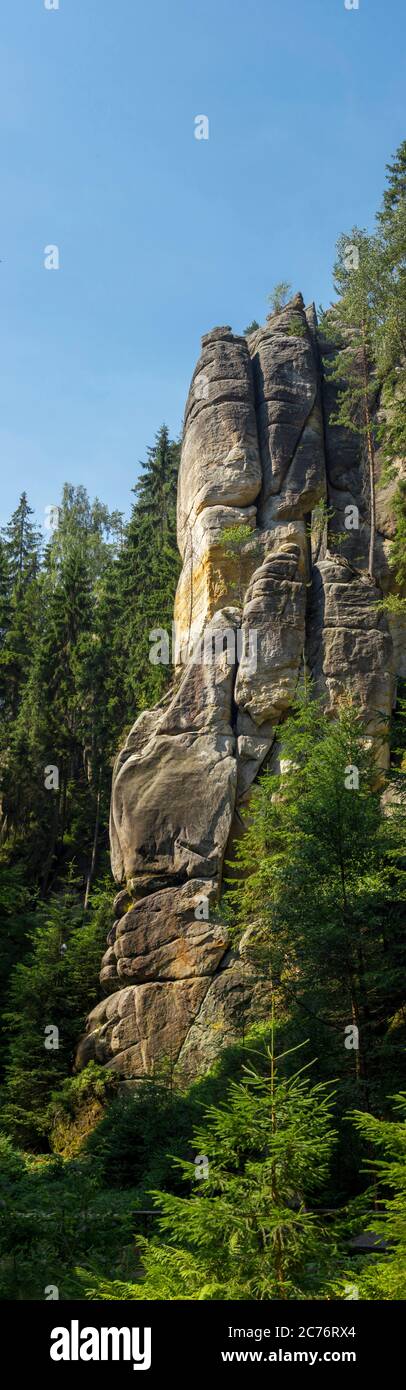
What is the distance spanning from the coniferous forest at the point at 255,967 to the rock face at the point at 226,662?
0.91 m

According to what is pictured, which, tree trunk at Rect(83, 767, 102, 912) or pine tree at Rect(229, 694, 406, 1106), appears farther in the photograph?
tree trunk at Rect(83, 767, 102, 912)

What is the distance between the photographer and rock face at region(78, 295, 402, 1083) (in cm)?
2080

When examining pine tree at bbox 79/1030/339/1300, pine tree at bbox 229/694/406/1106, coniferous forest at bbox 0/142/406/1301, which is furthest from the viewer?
pine tree at bbox 229/694/406/1106

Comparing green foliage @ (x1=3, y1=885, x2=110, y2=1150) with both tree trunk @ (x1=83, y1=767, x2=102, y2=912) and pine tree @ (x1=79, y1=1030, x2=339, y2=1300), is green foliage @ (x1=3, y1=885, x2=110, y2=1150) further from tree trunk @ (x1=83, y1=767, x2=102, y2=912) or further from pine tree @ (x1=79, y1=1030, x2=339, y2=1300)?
pine tree @ (x1=79, y1=1030, x2=339, y2=1300)

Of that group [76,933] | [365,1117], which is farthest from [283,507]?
[365,1117]

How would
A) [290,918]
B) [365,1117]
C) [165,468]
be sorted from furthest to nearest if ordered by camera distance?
1. [165,468]
2. [290,918]
3. [365,1117]

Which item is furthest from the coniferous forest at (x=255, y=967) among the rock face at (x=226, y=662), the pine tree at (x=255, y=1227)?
the rock face at (x=226, y=662)

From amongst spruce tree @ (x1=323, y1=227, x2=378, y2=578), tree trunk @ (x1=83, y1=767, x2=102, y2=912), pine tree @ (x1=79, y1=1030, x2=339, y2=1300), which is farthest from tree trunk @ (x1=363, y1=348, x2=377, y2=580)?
pine tree @ (x1=79, y1=1030, x2=339, y2=1300)

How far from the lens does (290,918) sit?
14.1 metres

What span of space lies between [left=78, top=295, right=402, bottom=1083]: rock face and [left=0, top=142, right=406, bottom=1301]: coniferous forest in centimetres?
91

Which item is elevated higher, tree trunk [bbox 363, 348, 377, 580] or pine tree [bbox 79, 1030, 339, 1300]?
tree trunk [bbox 363, 348, 377, 580]

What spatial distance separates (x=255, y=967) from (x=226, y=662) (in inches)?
366
